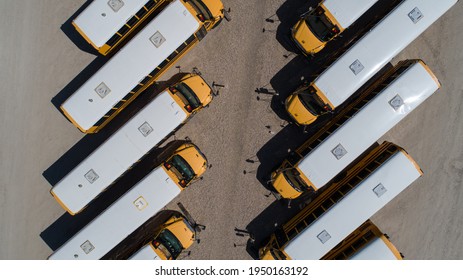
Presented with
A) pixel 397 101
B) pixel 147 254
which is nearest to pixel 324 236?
pixel 397 101

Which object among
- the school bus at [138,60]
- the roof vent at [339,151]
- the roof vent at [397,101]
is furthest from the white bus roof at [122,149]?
the roof vent at [397,101]

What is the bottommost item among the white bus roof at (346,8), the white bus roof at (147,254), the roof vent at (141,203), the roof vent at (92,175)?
the white bus roof at (147,254)

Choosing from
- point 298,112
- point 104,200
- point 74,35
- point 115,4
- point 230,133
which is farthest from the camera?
point 104,200

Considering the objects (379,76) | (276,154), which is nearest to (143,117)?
(276,154)

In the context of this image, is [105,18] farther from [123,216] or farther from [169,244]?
[169,244]

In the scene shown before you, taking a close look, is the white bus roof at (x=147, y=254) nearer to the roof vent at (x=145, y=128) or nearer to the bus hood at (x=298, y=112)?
the roof vent at (x=145, y=128)

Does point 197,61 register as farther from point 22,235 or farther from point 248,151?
point 22,235

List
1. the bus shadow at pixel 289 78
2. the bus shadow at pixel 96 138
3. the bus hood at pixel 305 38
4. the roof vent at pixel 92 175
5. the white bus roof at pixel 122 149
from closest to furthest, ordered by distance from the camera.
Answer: the white bus roof at pixel 122 149 → the roof vent at pixel 92 175 → the bus hood at pixel 305 38 → the bus shadow at pixel 289 78 → the bus shadow at pixel 96 138
